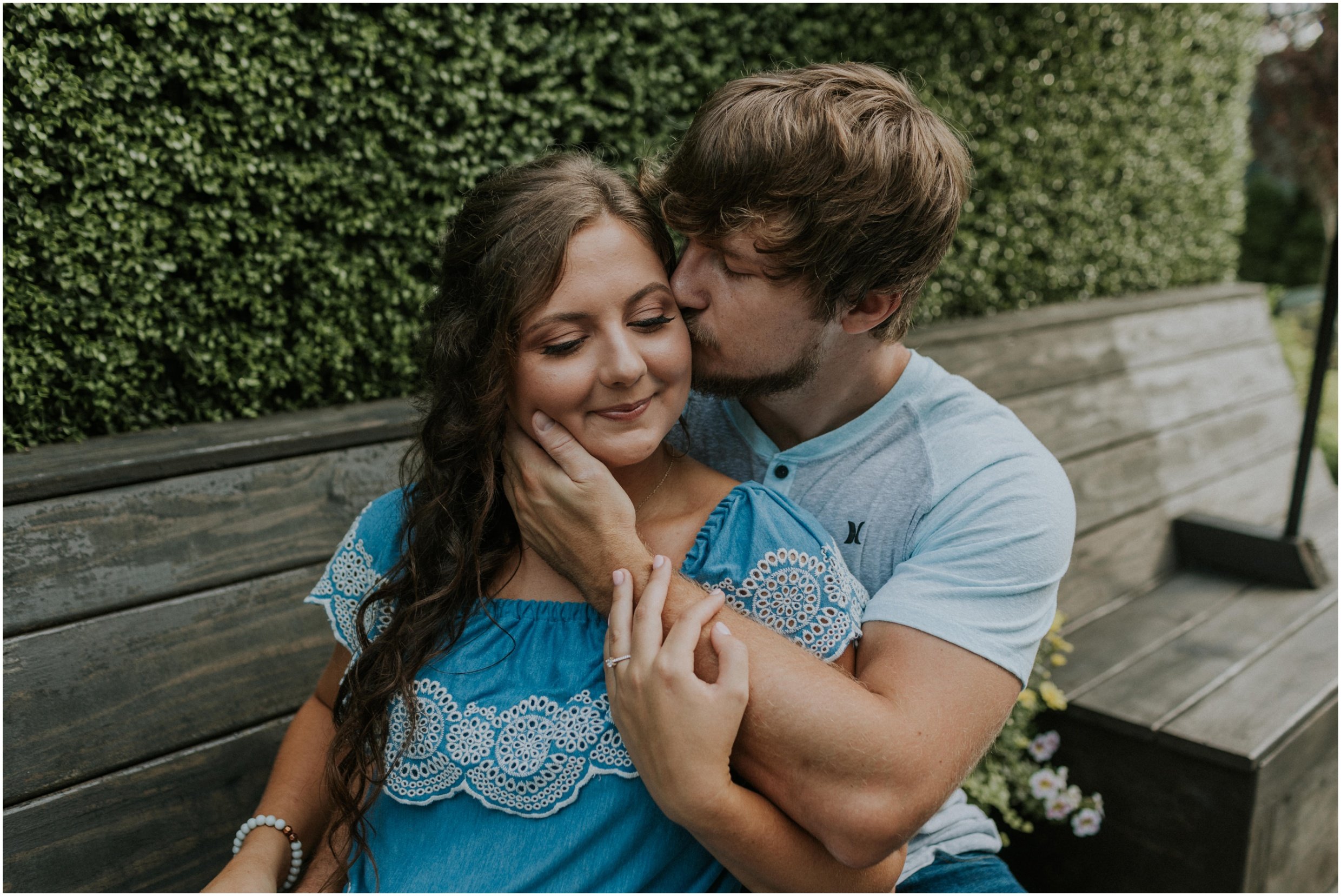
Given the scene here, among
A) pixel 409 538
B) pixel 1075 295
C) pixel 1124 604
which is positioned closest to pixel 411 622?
pixel 409 538

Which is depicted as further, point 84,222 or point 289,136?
point 289,136

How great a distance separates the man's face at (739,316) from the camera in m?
1.92

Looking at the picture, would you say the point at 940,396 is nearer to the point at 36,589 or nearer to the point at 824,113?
the point at 824,113

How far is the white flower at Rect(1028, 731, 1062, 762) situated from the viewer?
10.9 ft

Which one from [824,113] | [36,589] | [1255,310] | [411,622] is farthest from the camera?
[1255,310]

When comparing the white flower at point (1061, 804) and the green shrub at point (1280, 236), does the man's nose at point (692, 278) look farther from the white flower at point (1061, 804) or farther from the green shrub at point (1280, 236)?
the green shrub at point (1280, 236)

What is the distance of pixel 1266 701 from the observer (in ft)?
10.4

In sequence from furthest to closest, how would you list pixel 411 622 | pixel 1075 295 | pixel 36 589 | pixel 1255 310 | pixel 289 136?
pixel 1255 310 < pixel 1075 295 < pixel 289 136 < pixel 36 589 < pixel 411 622

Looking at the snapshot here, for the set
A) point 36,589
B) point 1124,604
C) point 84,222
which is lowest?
point 1124,604

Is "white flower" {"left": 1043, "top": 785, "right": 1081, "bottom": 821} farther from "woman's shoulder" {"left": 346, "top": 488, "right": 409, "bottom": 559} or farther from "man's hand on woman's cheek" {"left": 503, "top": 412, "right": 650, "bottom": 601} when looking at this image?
"woman's shoulder" {"left": 346, "top": 488, "right": 409, "bottom": 559}

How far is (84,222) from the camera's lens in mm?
2246

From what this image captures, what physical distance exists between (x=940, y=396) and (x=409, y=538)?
1.11 meters

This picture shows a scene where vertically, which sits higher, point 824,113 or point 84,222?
point 824,113

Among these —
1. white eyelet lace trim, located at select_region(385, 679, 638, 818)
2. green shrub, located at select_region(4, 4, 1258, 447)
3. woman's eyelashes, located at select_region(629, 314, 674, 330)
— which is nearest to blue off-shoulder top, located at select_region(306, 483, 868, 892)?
white eyelet lace trim, located at select_region(385, 679, 638, 818)
